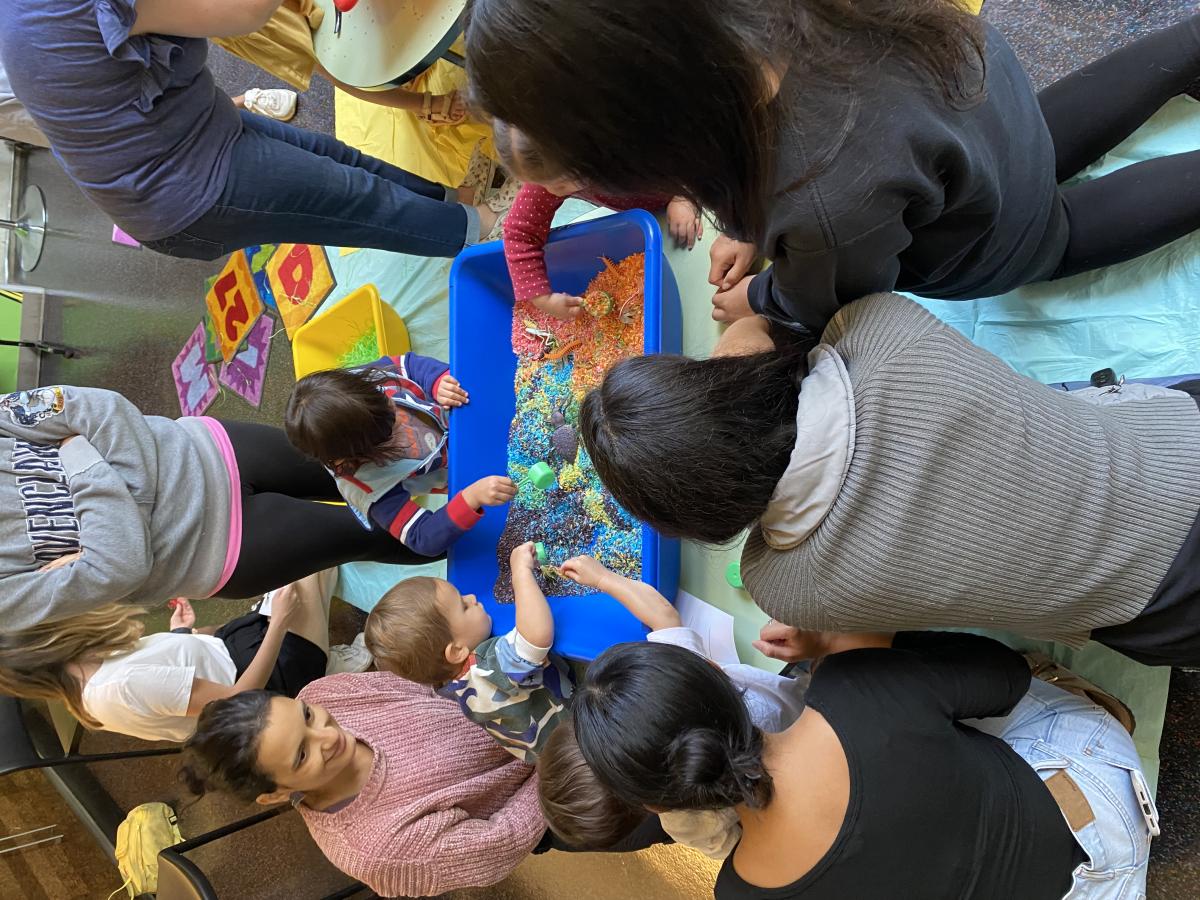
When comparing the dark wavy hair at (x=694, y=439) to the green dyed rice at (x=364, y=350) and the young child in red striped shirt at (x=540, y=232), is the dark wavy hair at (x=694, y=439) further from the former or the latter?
the green dyed rice at (x=364, y=350)

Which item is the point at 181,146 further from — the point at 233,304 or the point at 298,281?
the point at 233,304

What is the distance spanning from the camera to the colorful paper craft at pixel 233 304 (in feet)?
8.03

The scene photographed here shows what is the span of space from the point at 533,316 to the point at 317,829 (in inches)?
49.5

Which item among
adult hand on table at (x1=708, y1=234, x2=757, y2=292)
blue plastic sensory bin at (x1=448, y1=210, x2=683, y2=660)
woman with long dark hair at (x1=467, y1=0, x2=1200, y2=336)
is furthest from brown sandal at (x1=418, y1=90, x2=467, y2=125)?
woman with long dark hair at (x1=467, y1=0, x2=1200, y2=336)

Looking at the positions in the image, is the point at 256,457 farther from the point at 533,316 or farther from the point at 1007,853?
the point at 1007,853

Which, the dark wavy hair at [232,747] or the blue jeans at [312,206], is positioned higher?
the blue jeans at [312,206]

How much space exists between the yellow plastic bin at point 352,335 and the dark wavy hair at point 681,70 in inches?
58.1

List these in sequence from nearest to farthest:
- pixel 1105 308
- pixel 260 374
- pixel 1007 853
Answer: pixel 1007 853
pixel 1105 308
pixel 260 374

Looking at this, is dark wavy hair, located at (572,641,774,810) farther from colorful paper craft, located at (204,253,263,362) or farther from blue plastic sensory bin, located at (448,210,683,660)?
colorful paper craft, located at (204,253,263,362)

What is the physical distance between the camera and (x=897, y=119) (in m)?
0.61

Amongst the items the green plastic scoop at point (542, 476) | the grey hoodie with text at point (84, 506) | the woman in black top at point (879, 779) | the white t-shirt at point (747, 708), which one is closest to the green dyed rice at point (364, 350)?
the green plastic scoop at point (542, 476)

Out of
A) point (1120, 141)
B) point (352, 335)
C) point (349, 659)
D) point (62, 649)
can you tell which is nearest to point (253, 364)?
point (352, 335)

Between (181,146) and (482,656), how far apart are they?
113cm

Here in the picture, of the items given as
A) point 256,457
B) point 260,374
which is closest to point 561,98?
point 256,457
